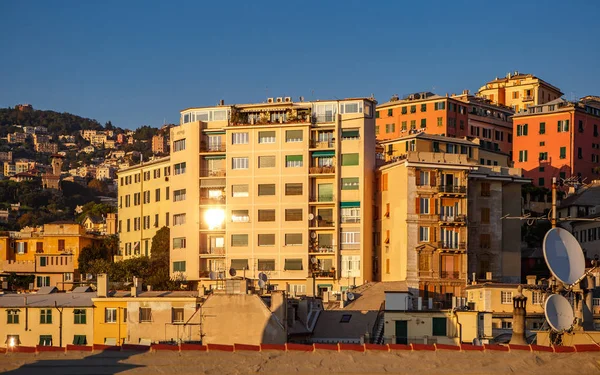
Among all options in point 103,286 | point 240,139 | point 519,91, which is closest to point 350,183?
point 240,139

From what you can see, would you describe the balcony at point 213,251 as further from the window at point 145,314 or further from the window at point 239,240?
the window at point 145,314

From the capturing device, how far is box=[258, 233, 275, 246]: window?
10975 cm

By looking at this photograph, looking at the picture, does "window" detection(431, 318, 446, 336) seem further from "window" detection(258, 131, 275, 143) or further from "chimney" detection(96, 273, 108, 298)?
"window" detection(258, 131, 275, 143)

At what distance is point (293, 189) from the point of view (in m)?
110

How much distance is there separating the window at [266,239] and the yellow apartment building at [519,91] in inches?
2762

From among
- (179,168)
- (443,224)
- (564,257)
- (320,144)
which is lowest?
(564,257)

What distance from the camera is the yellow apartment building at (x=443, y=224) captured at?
10312 centimetres

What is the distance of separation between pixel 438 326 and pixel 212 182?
38346 millimetres

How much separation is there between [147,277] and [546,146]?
5716 cm

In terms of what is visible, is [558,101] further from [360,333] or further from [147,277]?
[360,333]

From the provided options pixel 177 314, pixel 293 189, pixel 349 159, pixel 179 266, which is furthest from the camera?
pixel 179 266

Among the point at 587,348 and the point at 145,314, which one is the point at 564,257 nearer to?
the point at 587,348

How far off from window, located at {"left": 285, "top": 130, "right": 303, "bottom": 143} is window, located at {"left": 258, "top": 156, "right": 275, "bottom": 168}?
2.18 metres

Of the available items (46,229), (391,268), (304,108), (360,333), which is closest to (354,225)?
(391,268)
